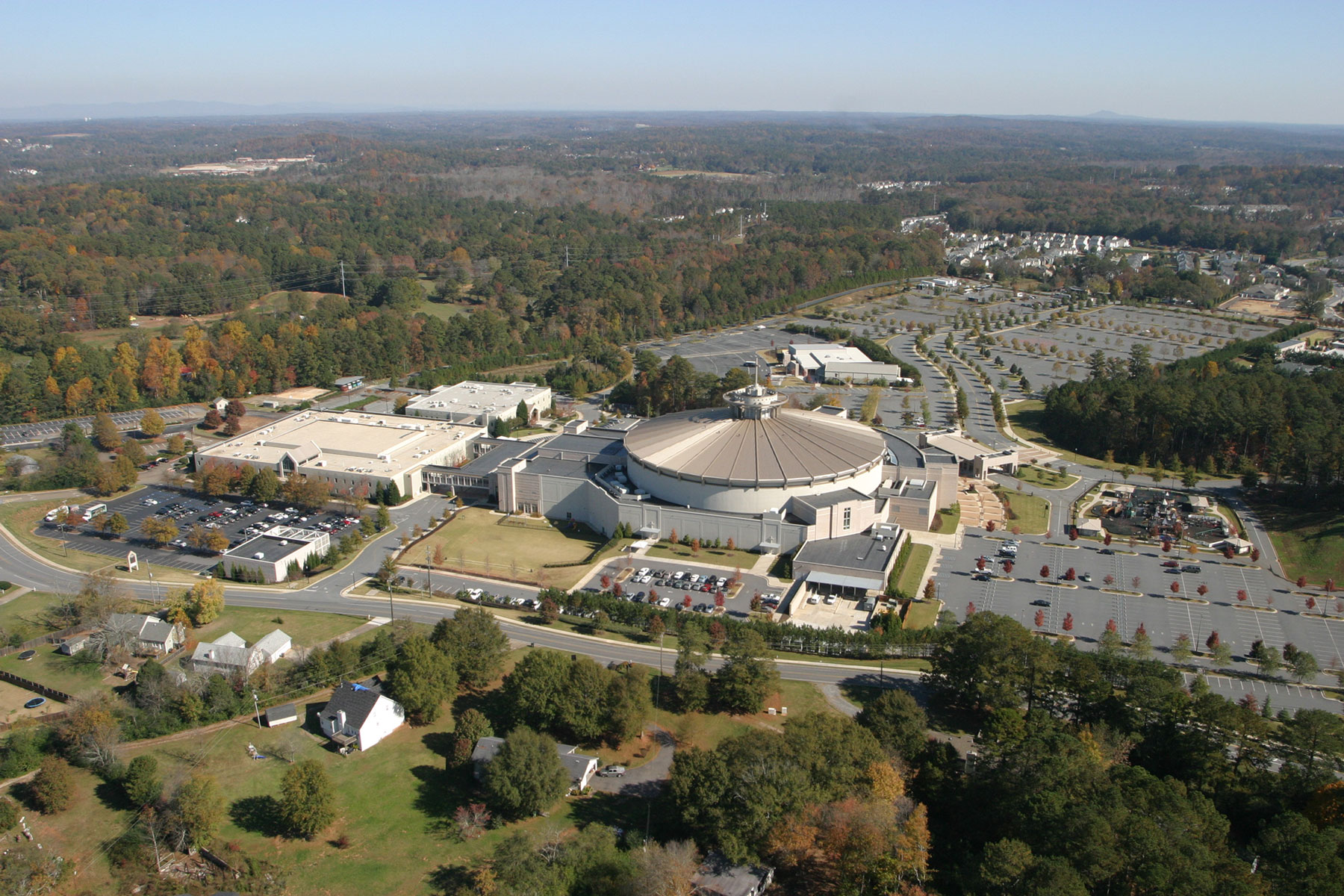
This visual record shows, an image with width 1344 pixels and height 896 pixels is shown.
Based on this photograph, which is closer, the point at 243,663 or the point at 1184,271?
the point at 243,663

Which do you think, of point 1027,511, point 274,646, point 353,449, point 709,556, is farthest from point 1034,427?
point 274,646

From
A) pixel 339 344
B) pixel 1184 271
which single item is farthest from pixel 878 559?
pixel 1184 271

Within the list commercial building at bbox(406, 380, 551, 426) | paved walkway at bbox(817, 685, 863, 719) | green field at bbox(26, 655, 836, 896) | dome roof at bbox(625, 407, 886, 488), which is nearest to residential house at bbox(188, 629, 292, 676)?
green field at bbox(26, 655, 836, 896)

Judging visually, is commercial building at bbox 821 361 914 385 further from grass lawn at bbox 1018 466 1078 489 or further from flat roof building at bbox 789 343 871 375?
grass lawn at bbox 1018 466 1078 489

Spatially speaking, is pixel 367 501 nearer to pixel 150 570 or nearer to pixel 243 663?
pixel 150 570

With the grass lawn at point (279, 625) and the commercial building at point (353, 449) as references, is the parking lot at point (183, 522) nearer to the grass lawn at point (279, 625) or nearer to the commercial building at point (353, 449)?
the commercial building at point (353, 449)

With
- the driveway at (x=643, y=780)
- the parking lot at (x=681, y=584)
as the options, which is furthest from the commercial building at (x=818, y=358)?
the driveway at (x=643, y=780)
